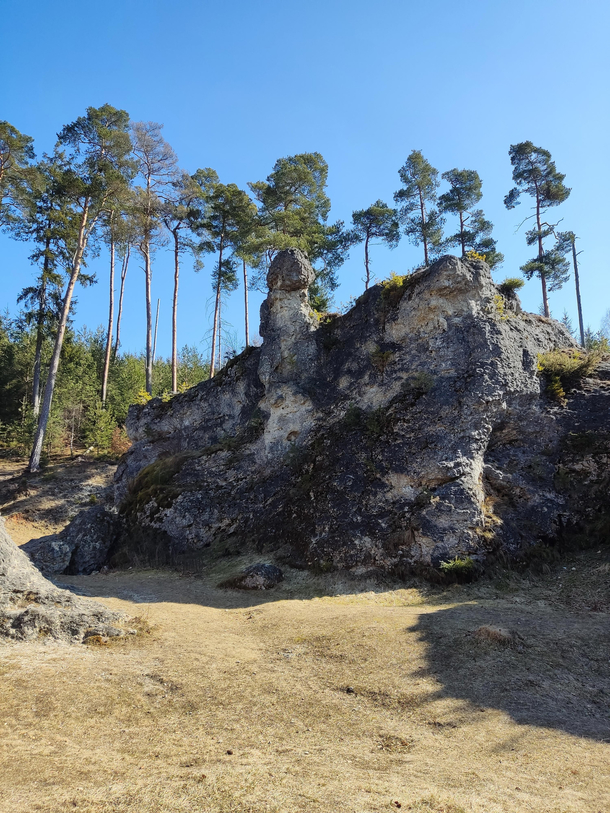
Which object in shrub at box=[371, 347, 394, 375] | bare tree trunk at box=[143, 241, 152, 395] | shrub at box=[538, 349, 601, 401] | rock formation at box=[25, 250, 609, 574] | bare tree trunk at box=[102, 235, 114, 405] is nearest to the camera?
rock formation at box=[25, 250, 609, 574]

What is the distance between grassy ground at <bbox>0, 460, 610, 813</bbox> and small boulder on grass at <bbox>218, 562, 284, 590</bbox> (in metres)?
2.26

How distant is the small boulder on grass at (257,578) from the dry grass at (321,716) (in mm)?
2609

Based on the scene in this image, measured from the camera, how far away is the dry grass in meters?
3.44

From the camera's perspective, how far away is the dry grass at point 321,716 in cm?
344

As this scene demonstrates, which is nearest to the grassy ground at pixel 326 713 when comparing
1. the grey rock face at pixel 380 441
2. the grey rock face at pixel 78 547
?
the grey rock face at pixel 380 441

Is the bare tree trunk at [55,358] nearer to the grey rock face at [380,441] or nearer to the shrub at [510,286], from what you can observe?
the grey rock face at [380,441]

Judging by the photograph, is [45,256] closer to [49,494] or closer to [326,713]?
[49,494]

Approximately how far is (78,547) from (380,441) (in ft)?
31.1

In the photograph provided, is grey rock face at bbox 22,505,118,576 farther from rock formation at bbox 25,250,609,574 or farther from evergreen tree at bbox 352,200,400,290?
evergreen tree at bbox 352,200,400,290

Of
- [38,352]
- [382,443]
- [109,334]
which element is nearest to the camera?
[382,443]

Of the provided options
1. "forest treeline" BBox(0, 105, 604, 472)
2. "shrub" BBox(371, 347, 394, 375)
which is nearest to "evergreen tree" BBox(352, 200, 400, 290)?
"forest treeline" BBox(0, 105, 604, 472)

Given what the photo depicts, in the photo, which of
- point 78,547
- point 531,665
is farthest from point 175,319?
point 531,665

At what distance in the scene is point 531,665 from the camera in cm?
588

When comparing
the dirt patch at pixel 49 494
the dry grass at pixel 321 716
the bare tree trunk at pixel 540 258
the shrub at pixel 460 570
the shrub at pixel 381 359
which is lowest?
the dry grass at pixel 321 716
